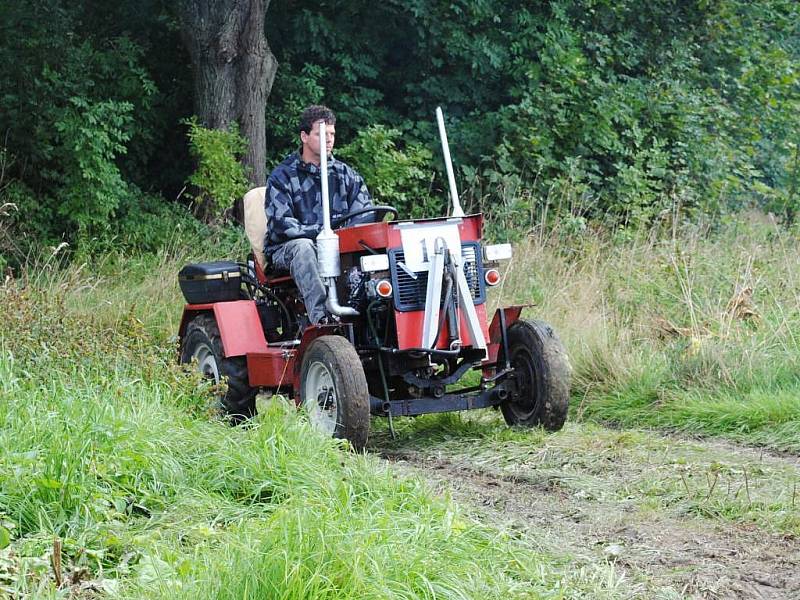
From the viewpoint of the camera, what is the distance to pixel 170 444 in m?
5.44

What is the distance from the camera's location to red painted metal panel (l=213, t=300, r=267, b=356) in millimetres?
7555

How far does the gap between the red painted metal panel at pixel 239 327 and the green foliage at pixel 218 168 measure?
5.37 metres

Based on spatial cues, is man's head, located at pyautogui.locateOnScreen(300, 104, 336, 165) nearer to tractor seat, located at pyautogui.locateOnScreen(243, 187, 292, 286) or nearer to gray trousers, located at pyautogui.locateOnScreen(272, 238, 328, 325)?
tractor seat, located at pyautogui.locateOnScreen(243, 187, 292, 286)

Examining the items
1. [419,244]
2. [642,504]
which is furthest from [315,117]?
[642,504]

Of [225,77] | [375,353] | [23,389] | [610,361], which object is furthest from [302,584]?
[225,77]

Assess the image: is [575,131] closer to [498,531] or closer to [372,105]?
[372,105]

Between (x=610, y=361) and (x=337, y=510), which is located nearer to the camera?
(x=337, y=510)

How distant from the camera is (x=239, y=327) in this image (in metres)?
7.64

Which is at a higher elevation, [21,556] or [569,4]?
[569,4]

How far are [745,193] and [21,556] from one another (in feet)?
45.4

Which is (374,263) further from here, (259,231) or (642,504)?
(642,504)

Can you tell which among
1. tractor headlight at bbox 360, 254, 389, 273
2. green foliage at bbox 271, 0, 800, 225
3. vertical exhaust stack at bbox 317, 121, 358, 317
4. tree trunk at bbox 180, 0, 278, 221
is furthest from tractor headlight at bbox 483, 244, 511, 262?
tree trunk at bbox 180, 0, 278, 221

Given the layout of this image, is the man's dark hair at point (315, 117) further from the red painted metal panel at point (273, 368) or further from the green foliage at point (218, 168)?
the green foliage at point (218, 168)

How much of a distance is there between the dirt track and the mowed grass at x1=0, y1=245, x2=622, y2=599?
0.28 metres
